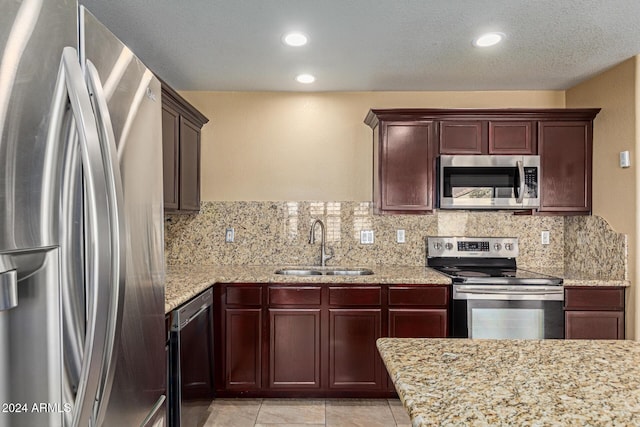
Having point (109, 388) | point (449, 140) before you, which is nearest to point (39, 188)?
point (109, 388)

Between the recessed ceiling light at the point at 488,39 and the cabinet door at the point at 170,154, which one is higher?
the recessed ceiling light at the point at 488,39

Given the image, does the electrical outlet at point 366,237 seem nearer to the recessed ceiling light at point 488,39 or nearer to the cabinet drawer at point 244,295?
the cabinet drawer at point 244,295

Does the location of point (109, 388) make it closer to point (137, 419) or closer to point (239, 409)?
point (137, 419)

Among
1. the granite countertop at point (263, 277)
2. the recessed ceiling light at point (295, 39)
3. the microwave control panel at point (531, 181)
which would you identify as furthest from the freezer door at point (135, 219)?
the microwave control panel at point (531, 181)

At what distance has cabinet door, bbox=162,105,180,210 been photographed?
8.87 feet

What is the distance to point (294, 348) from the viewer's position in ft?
9.88

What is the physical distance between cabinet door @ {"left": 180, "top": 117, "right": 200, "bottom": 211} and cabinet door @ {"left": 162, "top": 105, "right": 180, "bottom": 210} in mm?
103

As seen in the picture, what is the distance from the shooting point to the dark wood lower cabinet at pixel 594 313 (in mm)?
2918

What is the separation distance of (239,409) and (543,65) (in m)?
3.29

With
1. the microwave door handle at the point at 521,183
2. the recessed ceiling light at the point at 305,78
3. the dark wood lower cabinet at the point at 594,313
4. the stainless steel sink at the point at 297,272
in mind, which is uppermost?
the recessed ceiling light at the point at 305,78

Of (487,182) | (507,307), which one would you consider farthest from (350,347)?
(487,182)

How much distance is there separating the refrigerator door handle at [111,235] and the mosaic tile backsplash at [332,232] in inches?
106

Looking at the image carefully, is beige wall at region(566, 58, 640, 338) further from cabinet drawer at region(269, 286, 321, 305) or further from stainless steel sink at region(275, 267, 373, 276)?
cabinet drawer at region(269, 286, 321, 305)

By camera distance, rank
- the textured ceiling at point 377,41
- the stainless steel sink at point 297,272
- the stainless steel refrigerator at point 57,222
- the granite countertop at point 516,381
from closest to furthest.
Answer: the stainless steel refrigerator at point 57,222
the granite countertop at point 516,381
the textured ceiling at point 377,41
the stainless steel sink at point 297,272
